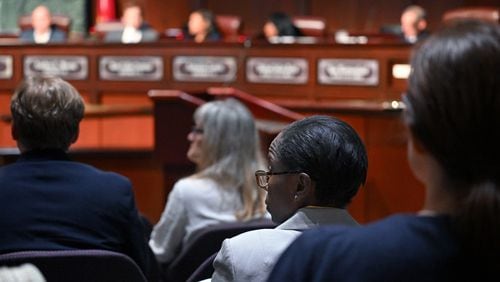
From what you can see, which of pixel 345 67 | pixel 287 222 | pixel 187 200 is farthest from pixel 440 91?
pixel 345 67

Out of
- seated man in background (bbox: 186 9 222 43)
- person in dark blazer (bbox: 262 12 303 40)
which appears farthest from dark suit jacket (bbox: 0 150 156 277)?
seated man in background (bbox: 186 9 222 43)

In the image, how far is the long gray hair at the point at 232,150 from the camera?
343cm

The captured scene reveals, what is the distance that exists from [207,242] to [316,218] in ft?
3.78

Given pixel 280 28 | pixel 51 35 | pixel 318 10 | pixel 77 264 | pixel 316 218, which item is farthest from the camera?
pixel 318 10

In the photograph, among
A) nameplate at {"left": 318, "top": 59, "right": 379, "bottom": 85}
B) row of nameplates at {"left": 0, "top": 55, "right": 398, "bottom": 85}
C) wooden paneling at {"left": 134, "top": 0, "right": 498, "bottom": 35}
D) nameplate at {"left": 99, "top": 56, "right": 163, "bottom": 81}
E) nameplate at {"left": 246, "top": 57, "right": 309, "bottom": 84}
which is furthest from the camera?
wooden paneling at {"left": 134, "top": 0, "right": 498, "bottom": 35}

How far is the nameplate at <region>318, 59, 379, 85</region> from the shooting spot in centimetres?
781

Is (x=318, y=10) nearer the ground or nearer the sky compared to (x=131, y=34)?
nearer the sky

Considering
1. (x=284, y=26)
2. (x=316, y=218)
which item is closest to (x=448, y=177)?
(x=316, y=218)

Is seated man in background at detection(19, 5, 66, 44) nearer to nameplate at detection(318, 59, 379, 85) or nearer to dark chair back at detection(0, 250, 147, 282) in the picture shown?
nameplate at detection(318, 59, 379, 85)

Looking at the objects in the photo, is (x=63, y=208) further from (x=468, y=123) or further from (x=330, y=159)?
(x=468, y=123)

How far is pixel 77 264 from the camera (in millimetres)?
2145

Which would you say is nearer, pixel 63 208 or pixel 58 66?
pixel 63 208

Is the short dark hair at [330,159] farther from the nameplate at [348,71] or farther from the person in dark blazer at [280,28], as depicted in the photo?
the person in dark blazer at [280,28]

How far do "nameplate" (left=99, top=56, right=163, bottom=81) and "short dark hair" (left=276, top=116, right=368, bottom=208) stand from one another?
22.7 feet
